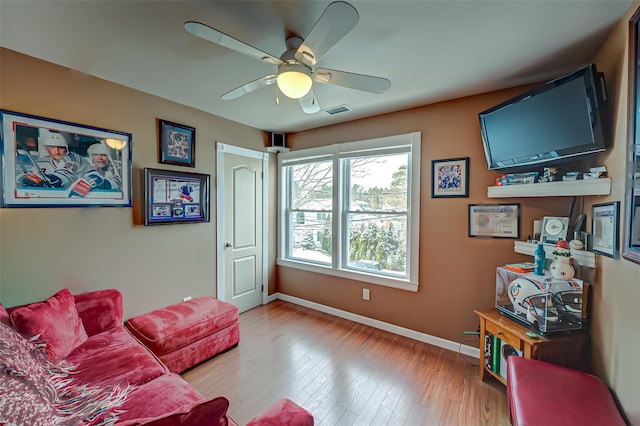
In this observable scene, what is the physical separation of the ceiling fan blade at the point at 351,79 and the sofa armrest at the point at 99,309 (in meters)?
2.33

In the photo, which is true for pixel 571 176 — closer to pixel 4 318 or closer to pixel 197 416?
pixel 197 416

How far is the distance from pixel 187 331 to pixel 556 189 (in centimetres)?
304

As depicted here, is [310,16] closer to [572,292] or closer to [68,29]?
[68,29]

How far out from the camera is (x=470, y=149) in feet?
7.93

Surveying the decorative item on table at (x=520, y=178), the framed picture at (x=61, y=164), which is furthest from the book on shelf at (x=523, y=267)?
the framed picture at (x=61, y=164)

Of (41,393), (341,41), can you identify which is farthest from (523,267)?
(41,393)

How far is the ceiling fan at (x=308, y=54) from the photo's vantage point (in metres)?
1.13

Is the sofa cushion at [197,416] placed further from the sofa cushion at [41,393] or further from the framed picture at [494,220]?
the framed picture at [494,220]

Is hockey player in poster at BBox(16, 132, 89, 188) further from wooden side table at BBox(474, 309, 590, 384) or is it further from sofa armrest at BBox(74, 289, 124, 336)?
wooden side table at BBox(474, 309, 590, 384)

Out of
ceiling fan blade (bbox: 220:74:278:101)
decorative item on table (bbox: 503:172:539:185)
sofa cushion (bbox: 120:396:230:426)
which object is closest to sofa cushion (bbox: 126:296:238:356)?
sofa cushion (bbox: 120:396:230:426)

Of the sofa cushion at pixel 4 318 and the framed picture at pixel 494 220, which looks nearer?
the sofa cushion at pixel 4 318

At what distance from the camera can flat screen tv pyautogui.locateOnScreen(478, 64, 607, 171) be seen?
4.77ft

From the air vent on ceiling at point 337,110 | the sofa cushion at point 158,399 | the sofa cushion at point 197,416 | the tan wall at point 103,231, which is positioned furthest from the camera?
the air vent on ceiling at point 337,110

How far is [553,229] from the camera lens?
1927 millimetres
